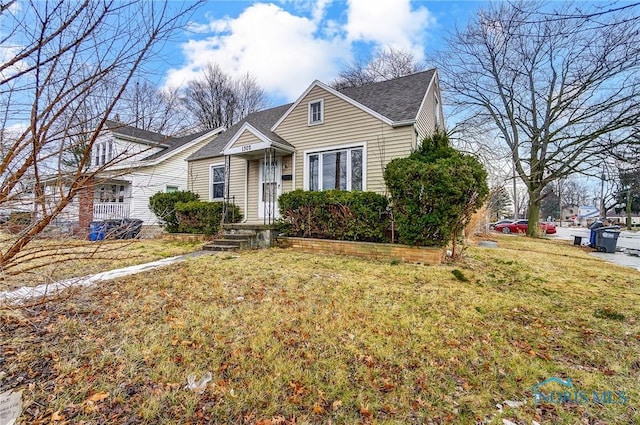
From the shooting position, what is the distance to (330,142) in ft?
33.3

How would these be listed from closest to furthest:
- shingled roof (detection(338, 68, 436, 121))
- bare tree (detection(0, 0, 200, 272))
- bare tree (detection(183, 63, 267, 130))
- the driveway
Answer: bare tree (detection(0, 0, 200, 272)), the driveway, shingled roof (detection(338, 68, 436, 121)), bare tree (detection(183, 63, 267, 130))

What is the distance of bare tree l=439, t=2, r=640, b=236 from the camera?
14.1 metres

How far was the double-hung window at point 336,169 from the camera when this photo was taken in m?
9.76

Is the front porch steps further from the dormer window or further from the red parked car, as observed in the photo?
the red parked car

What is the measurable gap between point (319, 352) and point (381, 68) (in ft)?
91.1

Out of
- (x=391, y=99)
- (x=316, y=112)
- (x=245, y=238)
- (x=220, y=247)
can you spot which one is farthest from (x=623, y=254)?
(x=220, y=247)

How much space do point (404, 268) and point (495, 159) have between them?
595 inches

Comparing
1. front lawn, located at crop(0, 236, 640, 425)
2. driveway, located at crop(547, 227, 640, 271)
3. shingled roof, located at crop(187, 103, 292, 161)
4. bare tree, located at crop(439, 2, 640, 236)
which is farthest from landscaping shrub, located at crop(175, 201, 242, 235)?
bare tree, located at crop(439, 2, 640, 236)

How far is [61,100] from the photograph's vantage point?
229cm

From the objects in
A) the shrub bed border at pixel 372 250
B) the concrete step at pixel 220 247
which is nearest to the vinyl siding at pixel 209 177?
the concrete step at pixel 220 247

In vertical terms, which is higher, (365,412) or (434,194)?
(434,194)

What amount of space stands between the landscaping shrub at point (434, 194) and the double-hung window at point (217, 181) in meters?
8.06

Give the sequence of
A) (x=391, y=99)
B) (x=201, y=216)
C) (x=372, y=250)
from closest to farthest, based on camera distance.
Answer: (x=372, y=250) < (x=391, y=99) < (x=201, y=216)

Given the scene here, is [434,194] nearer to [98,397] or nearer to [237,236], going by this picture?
[237,236]
